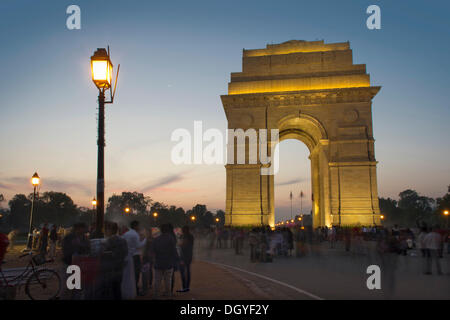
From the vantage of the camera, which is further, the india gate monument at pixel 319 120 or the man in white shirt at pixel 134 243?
the india gate monument at pixel 319 120

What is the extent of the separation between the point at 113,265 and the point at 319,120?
3077 cm

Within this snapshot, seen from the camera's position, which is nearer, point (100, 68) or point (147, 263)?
point (100, 68)

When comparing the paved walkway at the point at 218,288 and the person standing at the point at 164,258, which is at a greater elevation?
the person standing at the point at 164,258

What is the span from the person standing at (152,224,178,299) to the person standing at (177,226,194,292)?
0.70 metres

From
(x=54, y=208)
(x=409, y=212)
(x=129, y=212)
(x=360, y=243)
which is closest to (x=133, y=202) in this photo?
(x=129, y=212)

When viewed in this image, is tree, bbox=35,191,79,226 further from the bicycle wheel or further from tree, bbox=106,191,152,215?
→ the bicycle wheel

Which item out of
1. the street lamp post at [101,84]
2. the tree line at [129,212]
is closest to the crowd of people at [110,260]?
the street lamp post at [101,84]

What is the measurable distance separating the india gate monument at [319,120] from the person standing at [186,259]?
24.2 meters

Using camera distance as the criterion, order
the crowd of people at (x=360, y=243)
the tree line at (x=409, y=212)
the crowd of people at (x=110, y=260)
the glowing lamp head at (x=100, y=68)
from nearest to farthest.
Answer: the crowd of people at (x=110, y=260) < the glowing lamp head at (x=100, y=68) < the crowd of people at (x=360, y=243) < the tree line at (x=409, y=212)

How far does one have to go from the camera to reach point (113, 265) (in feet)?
21.8

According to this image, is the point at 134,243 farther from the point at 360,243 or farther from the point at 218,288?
the point at 360,243

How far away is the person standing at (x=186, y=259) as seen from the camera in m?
8.77

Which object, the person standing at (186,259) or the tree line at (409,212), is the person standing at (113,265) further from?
the tree line at (409,212)
